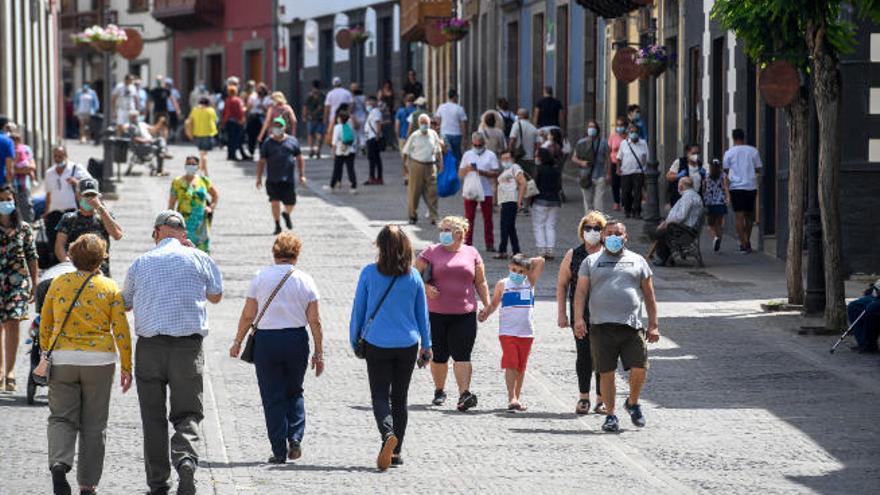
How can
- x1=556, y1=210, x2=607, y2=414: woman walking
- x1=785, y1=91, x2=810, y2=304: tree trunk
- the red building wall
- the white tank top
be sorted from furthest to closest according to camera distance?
the red building wall
x1=785, y1=91, x2=810, y2=304: tree trunk
the white tank top
x1=556, y1=210, x2=607, y2=414: woman walking

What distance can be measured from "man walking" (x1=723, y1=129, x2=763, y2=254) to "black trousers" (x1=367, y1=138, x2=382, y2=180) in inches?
420

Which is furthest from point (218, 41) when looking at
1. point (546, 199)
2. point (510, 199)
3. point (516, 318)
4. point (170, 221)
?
point (170, 221)

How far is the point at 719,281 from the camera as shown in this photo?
23359 millimetres

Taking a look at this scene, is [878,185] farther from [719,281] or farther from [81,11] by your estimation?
[81,11]

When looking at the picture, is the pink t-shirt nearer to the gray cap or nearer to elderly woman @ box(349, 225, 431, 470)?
elderly woman @ box(349, 225, 431, 470)

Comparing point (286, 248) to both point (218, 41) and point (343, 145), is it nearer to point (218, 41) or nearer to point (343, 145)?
point (343, 145)

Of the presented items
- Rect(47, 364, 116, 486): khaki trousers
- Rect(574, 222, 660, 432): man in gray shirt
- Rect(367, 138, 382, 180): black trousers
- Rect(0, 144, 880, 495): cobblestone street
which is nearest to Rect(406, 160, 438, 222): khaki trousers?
Rect(0, 144, 880, 495): cobblestone street

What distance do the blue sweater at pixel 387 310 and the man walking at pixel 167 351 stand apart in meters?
1.34

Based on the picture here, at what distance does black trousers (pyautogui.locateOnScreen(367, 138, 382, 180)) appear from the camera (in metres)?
36.8

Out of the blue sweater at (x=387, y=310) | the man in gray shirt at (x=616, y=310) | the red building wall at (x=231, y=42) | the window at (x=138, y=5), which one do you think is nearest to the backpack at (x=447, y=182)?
the man in gray shirt at (x=616, y=310)

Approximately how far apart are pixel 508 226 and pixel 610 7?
8.58m

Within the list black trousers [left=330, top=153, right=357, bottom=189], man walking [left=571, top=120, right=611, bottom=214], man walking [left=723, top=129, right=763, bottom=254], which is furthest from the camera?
black trousers [left=330, top=153, right=357, bottom=189]

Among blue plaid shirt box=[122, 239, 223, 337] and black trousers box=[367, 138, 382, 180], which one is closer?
blue plaid shirt box=[122, 239, 223, 337]

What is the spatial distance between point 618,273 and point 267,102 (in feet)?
105
